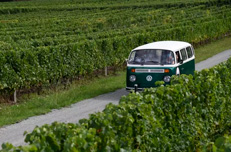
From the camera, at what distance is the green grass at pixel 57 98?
717 inches

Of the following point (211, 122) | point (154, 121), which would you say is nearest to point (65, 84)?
point (211, 122)

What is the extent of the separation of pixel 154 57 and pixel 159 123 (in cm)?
932

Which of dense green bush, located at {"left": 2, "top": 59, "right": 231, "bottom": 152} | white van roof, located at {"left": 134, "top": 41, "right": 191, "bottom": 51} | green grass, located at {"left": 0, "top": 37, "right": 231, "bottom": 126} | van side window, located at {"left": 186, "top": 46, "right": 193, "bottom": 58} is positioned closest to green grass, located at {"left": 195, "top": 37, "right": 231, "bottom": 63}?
green grass, located at {"left": 0, "top": 37, "right": 231, "bottom": 126}

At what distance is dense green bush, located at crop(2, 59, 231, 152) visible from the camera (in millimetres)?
7820

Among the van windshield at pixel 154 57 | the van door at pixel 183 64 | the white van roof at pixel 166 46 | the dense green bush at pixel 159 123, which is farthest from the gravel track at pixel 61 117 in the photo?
the dense green bush at pixel 159 123

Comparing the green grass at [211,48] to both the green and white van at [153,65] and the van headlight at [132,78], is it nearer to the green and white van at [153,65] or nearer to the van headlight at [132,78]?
the green and white van at [153,65]

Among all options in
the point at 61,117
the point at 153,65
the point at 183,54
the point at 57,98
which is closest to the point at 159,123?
the point at 61,117

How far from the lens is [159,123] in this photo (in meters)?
10.6

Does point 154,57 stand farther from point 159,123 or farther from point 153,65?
point 159,123

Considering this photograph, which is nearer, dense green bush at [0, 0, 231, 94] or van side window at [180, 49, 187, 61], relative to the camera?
van side window at [180, 49, 187, 61]

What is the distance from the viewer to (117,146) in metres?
8.55

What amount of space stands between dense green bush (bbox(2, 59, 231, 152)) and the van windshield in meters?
3.96

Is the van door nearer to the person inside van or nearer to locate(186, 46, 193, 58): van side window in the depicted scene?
locate(186, 46, 193, 58): van side window

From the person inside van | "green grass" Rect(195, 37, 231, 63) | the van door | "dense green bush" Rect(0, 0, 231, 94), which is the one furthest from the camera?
"green grass" Rect(195, 37, 231, 63)
